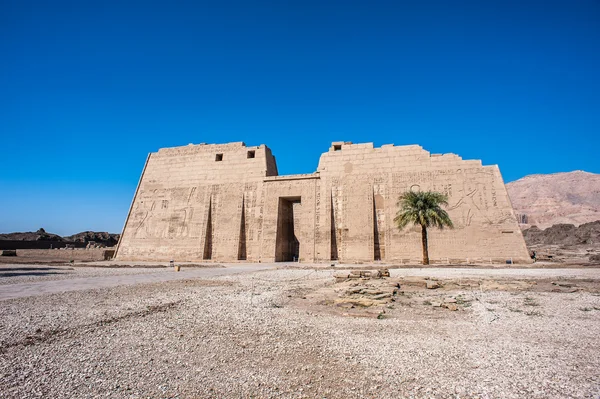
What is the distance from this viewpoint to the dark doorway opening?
25.2m

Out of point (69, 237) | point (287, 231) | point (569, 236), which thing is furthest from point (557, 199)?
point (69, 237)

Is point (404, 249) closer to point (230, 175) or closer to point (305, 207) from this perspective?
point (305, 207)

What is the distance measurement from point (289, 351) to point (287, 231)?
23.4 m

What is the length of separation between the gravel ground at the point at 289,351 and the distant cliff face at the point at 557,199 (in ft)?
241

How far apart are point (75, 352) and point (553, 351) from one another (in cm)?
515

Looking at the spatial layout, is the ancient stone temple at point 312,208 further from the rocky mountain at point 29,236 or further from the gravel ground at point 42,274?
the rocky mountain at point 29,236

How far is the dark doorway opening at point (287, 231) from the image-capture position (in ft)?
82.6

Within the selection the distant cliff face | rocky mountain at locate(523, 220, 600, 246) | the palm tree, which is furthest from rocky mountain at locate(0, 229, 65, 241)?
the distant cliff face

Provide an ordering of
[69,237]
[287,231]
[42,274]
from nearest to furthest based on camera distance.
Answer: [42,274] < [287,231] < [69,237]

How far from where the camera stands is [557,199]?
7700 centimetres

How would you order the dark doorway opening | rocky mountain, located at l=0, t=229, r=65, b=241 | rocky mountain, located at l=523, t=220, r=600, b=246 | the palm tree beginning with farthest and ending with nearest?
rocky mountain, located at l=0, t=229, r=65, b=241, rocky mountain, located at l=523, t=220, r=600, b=246, the dark doorway opening, the palm tree

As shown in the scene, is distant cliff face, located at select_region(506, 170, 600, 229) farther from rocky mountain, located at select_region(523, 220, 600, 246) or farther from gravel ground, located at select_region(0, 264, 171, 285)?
gravel ground, located at select_region(0, 264, 171, 285)

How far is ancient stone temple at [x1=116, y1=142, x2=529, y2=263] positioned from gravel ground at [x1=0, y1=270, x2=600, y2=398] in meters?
16.1

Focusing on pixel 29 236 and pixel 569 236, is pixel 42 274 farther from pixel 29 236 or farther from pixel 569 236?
pixel 569 236
